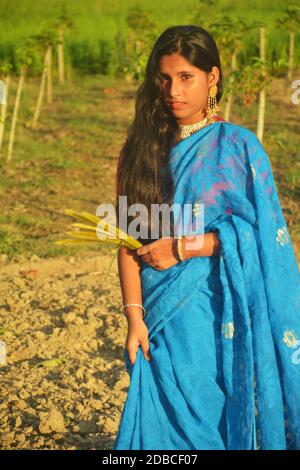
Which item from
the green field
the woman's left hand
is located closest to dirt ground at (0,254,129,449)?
the woman's left hand

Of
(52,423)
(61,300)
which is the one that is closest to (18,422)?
(52,423)

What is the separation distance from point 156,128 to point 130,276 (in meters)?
0.47

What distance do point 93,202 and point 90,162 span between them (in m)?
1.73

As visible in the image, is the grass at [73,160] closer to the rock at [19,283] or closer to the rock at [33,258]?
the rock at [33,258]

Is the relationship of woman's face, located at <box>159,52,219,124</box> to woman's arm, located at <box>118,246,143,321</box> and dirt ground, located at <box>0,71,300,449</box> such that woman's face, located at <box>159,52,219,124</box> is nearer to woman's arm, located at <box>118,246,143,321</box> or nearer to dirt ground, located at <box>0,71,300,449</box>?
woman's arm, located at <box>118,246,143,321</box>

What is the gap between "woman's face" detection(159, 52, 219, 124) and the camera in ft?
8.65

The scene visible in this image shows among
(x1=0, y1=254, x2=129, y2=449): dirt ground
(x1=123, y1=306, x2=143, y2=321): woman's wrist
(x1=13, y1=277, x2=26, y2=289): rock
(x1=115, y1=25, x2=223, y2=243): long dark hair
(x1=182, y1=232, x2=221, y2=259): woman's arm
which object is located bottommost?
(x1=0, y1=254, x2=129, y2=449): dirt ground

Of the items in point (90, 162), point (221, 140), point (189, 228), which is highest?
point (90, 162)

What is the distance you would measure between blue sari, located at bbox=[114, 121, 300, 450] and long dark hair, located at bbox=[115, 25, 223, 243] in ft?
0.22

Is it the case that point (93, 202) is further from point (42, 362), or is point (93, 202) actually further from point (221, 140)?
point (221, 140)

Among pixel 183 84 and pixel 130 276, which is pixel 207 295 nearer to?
pixel 130 276

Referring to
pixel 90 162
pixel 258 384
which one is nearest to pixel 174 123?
pixel 258 384

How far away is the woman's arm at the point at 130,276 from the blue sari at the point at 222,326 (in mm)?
69

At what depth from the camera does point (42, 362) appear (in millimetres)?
4871
